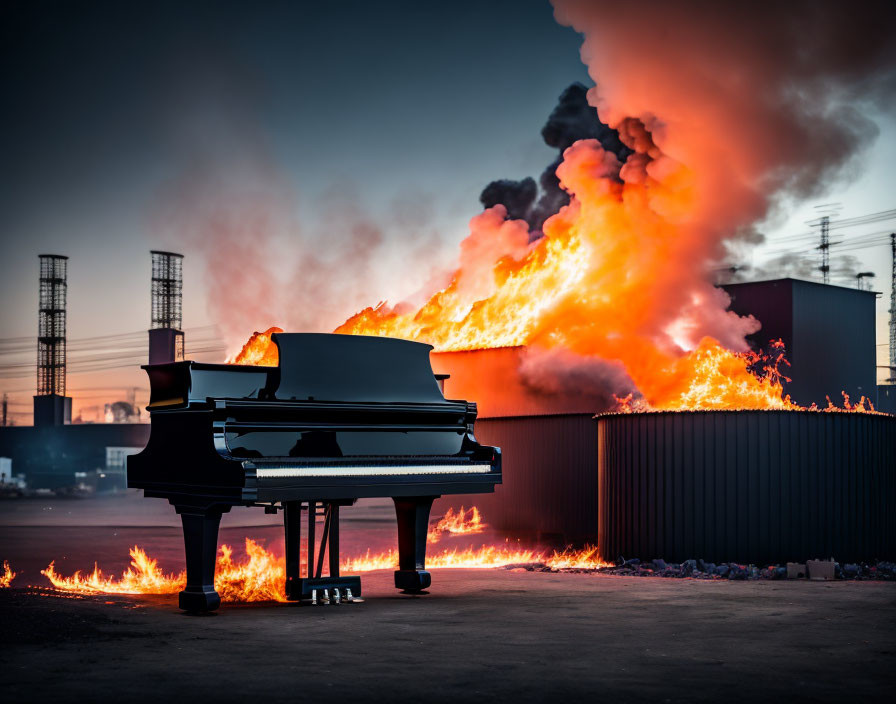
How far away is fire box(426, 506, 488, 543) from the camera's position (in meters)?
25.5

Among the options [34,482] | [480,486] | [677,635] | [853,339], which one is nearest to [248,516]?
[853,339]

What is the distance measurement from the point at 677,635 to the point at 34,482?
208ft

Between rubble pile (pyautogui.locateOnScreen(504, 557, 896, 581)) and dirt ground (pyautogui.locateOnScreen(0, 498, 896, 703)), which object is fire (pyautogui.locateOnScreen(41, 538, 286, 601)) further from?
rubble pile (pyautogui.locateOnScreen(504, 557, 896, 581))

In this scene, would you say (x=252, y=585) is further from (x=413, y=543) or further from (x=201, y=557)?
(x=413, y=543)

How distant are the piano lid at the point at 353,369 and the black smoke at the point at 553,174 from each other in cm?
1625

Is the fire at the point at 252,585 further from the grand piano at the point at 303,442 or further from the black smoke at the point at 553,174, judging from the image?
the black smoke at the point at 553,174

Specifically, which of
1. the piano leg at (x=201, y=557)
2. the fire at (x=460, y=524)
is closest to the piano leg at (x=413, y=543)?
the piano leg at (x=201, y=557)

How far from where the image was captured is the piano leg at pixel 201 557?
8.89m

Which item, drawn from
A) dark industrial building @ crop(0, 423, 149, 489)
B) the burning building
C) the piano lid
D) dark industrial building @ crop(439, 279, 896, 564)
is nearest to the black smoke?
the burning building

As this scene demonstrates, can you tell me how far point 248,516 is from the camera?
3628 cm

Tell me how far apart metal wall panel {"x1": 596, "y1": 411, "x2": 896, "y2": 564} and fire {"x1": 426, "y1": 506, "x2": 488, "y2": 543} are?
10662 mm

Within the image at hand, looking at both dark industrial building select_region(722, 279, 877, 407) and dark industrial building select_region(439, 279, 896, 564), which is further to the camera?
dark industrial building select_region(722, 279, 877, 407)

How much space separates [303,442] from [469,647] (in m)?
2.70

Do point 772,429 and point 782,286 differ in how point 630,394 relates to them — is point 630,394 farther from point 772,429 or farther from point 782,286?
point 772,429
